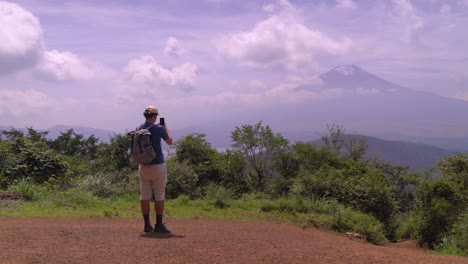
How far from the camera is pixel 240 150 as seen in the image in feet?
59.7

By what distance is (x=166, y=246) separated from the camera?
5727 millimetres

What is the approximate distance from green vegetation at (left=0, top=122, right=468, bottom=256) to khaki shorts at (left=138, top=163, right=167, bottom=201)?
5.97 feet

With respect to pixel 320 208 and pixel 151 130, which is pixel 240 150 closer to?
pixel 320 208

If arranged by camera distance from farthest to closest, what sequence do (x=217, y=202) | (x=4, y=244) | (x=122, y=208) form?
(x=217, y=202) → (x=122, y=208) → (x=4, y=244)

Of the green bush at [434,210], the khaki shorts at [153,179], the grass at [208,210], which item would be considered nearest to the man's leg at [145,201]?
the khaki shorts at [153,179]

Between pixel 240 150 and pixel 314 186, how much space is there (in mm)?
5861

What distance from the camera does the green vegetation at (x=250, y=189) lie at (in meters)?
9.23

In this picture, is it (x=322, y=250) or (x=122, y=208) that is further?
(x=122, y=208)

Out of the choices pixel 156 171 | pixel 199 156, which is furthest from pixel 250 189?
pixel 156 171

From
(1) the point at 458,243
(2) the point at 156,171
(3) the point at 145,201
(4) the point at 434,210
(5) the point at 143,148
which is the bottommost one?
(1) the point at 458,243

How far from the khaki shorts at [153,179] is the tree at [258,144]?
11.4 meters

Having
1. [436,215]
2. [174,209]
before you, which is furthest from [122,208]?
[436,215]

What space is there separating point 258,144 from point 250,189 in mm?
A: 2416

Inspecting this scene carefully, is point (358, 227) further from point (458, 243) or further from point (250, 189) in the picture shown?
point (250, 189)
